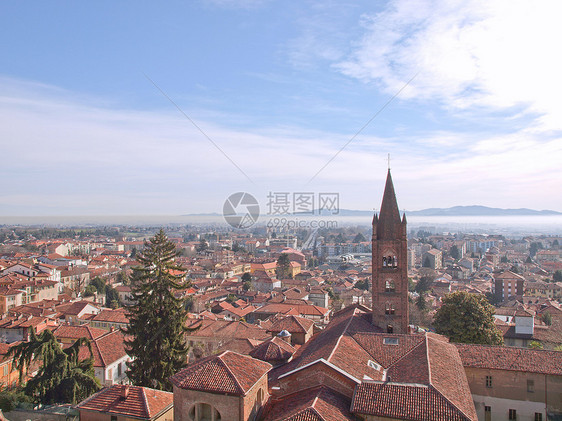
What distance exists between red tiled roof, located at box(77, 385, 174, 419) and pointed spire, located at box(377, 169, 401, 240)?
12.6 meters

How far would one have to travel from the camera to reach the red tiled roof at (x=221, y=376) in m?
12.6

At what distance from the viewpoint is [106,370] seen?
82.3 ft

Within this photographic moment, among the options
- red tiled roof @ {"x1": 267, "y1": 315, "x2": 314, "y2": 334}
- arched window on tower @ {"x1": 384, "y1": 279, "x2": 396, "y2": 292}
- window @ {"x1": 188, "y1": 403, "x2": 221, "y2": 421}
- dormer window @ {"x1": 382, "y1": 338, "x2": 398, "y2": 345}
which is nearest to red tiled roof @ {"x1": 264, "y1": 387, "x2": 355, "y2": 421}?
window @ {"x1": 188, "y1": 403, "x2": 221, "y2": 421}

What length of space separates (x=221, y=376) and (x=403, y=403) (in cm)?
543

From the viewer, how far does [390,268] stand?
21219mm

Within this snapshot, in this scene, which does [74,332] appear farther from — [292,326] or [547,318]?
[547,318]

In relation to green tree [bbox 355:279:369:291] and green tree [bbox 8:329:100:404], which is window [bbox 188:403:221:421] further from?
green tree [bbox 355:279:369:291]

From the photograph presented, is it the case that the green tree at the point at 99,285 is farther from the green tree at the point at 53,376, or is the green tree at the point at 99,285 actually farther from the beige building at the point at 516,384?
the beige building at the point at 516,384

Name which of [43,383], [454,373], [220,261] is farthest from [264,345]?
[220,261]

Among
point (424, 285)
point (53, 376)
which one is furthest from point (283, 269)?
point (53, 376)

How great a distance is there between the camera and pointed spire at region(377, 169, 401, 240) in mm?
21422

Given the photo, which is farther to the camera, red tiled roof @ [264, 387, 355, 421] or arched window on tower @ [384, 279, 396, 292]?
arched window on tower @ [384, 279, 396, 292]

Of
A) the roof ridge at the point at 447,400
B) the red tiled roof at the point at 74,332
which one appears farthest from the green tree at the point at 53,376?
the roof ridge at the point at 447,400

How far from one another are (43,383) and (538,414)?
21.0 metres
